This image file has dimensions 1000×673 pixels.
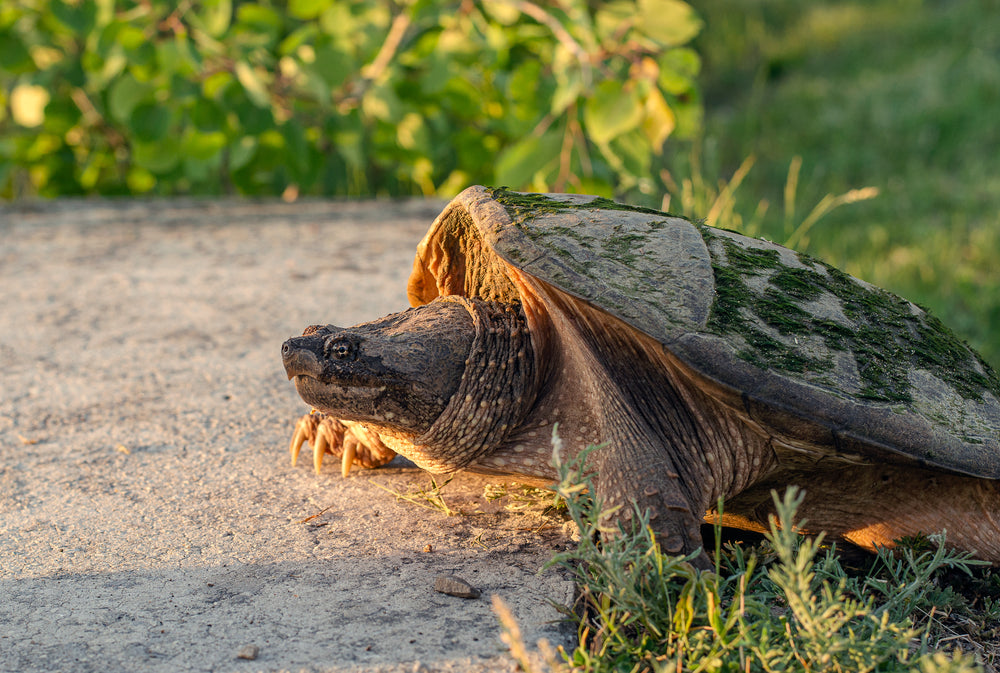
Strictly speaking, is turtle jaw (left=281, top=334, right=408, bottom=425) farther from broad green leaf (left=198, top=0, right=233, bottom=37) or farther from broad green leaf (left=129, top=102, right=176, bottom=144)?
broad green leaf (left=129, top=102, right=176, bottom=144)

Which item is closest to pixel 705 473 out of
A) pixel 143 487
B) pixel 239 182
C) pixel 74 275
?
pixel 143 487

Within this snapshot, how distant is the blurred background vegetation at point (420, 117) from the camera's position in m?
3.82

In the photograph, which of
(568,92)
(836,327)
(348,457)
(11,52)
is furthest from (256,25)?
(836,327)

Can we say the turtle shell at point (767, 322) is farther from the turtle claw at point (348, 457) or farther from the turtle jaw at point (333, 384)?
the turtle claw at point (348, 457)

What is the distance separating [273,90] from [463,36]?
3.32 feet

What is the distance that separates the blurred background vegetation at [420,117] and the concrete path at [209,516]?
1.10 metres

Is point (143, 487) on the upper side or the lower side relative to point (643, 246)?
lower

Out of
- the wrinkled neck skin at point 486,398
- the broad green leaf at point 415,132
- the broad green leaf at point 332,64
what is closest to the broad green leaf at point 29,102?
the broad green leaf at point 332,64

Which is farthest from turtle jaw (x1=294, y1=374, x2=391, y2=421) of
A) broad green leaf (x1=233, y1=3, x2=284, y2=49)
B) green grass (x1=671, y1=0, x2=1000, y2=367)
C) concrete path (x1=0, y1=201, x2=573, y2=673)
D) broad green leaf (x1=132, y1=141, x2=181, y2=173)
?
broad green leaf (x1=132, y1=141, x2=181, y2=173)

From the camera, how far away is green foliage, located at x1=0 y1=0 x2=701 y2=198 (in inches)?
150

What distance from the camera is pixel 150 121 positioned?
436 centimetres

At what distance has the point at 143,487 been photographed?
2.04 meters

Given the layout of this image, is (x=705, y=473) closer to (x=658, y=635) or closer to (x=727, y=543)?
(x=727, y=543)

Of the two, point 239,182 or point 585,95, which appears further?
point 239,182
